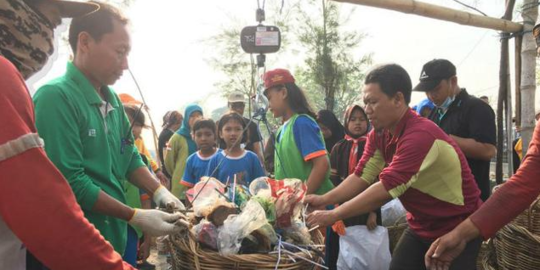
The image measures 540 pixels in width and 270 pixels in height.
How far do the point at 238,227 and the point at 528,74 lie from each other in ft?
12.1

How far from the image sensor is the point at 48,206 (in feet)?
2.92

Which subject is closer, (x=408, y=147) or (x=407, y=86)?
(x=408, y=147)

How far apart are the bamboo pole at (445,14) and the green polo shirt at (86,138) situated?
244cm

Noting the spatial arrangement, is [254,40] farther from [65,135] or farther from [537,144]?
[537,144]

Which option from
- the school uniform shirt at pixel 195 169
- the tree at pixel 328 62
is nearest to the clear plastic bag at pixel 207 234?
the school uniform shirt at pixel 195 169

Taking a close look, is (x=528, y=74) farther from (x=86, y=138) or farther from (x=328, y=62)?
(x=328, y=62)

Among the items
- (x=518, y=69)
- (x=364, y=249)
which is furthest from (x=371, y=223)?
(x=518, y=69)

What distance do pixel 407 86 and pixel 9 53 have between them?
186 centimetres

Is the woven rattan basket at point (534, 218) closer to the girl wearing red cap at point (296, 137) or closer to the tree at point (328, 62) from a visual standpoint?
the girl wearing red cap at point (296, 137)

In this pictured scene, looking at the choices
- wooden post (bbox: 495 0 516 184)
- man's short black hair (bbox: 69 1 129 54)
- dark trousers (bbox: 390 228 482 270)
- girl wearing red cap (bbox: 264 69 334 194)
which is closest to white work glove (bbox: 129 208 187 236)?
man's short black hair (bbox: 69 1 129 54)

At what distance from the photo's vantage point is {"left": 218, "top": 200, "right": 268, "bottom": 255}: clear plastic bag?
54.2 inches

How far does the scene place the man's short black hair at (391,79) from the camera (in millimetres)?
2119

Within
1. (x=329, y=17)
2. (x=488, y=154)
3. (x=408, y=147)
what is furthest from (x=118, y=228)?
(x=329, y=17)

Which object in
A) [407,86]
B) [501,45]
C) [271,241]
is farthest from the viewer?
[501,45]
